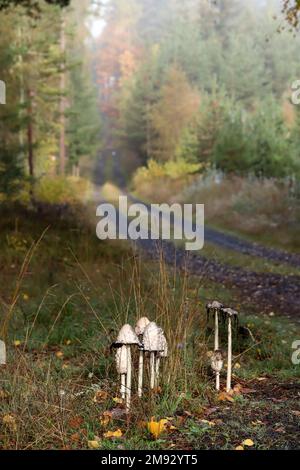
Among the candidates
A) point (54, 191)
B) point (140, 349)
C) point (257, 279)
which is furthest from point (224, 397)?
point (54, 191)

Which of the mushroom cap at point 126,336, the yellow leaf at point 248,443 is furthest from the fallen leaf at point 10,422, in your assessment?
the yellow leaf at point 248,443

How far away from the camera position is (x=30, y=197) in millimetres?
21094

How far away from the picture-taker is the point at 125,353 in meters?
4.11

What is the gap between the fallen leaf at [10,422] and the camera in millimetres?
3759

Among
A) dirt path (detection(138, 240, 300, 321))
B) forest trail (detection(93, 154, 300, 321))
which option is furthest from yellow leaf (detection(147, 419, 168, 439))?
dirt path (detection(138, 240, 300, 321))

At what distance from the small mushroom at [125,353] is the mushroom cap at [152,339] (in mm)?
74

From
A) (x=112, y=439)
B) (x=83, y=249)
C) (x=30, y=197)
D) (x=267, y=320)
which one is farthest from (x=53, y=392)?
(x=30, y=197)

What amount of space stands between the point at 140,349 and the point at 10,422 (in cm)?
97

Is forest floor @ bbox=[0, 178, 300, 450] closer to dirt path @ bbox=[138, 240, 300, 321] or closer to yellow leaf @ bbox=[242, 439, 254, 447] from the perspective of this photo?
yellow leaf @ bbox=[242, 439, 254, 447]

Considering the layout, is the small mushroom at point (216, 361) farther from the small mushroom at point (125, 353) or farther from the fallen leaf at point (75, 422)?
the fallen leaf at point (75, 422)

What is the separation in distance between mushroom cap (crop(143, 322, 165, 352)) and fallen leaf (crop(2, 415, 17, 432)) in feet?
3.16

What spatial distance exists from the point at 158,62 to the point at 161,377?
52.1 metres

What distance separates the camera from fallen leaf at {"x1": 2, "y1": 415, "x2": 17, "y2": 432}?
→ 376cm

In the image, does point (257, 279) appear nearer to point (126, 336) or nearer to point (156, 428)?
point (126, 336)
